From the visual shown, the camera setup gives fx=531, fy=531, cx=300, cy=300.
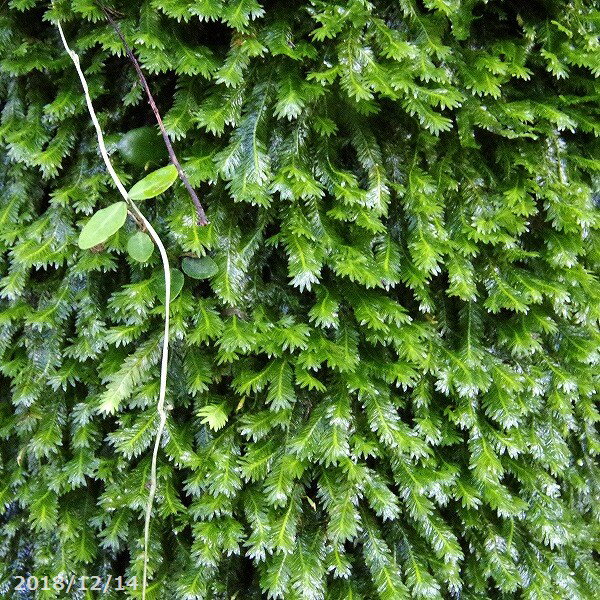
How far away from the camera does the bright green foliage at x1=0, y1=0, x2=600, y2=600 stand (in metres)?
0.93

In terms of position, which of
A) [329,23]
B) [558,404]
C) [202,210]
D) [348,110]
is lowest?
[558,404]

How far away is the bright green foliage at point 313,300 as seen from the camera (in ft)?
3.05

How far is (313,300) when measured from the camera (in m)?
1.02

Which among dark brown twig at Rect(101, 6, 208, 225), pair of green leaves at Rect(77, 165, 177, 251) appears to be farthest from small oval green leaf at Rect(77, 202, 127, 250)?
dark brown twig at Rect(101, 6, 208, 225)

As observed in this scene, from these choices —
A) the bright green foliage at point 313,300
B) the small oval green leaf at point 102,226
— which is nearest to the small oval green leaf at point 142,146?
the bright green foliage at point 313,300

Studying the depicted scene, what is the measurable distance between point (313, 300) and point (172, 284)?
0.27 m

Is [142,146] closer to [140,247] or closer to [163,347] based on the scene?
[140,247]

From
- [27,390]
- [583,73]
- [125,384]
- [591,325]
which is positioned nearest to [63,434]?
[27,390]

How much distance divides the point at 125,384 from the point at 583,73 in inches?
41.9

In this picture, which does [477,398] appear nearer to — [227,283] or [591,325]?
[591,325]

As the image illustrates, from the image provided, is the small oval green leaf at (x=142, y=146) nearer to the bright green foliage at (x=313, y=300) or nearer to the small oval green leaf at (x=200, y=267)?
the bright green foliage at (x=313, y=300)

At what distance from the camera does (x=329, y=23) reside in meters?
0.89

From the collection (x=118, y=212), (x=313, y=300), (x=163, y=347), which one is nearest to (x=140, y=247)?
(x=118, y=212)

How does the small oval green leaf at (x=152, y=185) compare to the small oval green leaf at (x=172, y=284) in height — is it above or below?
above
